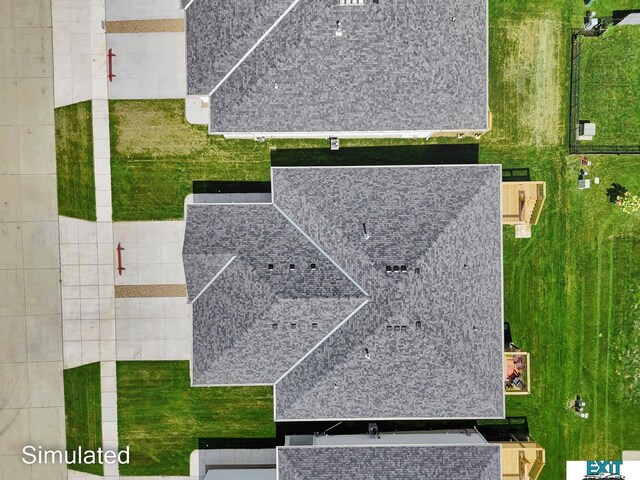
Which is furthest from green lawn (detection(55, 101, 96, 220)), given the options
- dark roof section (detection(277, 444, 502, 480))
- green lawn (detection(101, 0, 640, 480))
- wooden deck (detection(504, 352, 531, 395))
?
wooden deck (detection(504, 352, 531, 395))

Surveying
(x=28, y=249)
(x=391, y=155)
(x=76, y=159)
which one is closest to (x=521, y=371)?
(x=391, y=155)

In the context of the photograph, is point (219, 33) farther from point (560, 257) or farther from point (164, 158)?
point (560, 257)

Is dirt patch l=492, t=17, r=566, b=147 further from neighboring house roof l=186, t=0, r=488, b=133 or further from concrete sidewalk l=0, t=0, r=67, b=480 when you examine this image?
concrete sidewalk l=0, t=0, r=67, b=480

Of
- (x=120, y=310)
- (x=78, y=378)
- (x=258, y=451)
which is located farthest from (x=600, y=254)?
(x=78, y=378)

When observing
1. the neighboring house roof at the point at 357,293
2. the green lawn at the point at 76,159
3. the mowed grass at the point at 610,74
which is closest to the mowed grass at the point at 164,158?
the green lawn at the point at 76,159

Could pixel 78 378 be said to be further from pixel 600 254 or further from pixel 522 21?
pixel 522 21

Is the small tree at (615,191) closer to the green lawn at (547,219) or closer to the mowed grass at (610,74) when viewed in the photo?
the green lawn at (547,219)
